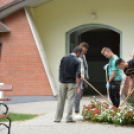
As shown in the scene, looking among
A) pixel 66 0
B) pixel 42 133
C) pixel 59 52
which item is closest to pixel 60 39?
pixel 59 52

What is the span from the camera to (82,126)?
6613 millimetres

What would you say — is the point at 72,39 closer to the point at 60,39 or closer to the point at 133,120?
the point at 60,39

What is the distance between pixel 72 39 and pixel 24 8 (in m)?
2.80

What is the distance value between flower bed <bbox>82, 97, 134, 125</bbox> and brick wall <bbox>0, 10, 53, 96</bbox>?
425 centimetres

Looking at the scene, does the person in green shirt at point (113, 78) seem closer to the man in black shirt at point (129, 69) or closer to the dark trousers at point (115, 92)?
the dark trousers at point (115, 92)

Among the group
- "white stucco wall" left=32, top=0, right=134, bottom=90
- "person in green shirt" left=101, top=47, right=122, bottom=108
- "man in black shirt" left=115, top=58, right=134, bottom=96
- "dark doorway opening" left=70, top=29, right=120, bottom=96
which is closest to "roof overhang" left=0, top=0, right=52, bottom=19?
"white stucco wall" left=32, top=0, right=134, bottom=90

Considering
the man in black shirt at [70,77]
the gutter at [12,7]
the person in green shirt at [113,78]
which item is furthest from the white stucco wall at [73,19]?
the man in black shirt at [70,77]

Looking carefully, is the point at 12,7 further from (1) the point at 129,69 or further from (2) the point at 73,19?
(1) the point at 129,69

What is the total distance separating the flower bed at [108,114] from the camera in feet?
21.3

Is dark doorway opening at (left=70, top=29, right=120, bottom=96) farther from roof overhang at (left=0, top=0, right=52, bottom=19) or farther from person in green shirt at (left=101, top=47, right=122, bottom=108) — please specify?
person in green shirt at (left=101, top=47, right=122, bottom=108)

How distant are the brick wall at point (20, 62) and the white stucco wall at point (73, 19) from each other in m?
1.39

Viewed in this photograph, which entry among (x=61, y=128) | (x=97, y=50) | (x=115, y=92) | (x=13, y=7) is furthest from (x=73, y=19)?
(x=97, y=50)

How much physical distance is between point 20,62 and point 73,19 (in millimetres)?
2820

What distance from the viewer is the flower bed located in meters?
6.50
